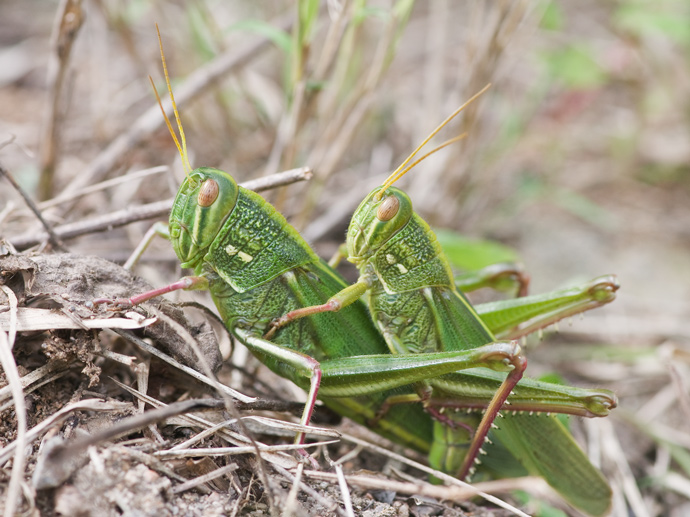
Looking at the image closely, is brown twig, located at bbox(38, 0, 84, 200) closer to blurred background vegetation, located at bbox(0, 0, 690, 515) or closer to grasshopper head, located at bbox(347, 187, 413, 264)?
blurred background vegetation, located at bbox(0, 0, 690, 515)

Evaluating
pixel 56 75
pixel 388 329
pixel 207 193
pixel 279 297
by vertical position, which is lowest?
pixel 388 329

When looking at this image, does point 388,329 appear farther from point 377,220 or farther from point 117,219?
point 117,219

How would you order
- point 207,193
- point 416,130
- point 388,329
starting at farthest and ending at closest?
point 416,130 → point 388,329 → point 207,193

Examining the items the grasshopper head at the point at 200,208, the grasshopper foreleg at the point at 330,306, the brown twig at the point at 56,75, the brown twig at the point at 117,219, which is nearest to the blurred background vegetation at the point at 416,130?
the brown twig at the point at 56,75

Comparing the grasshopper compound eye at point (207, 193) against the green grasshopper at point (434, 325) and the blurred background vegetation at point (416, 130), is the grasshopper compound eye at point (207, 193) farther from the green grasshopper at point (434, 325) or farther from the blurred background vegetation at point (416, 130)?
the blurred background vegetation at point (416, 130)

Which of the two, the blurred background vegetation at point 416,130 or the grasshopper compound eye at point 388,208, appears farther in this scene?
the blurred background vegetation at point 416,130

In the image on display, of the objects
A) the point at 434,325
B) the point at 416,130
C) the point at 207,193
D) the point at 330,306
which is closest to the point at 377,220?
the point at 330,306
